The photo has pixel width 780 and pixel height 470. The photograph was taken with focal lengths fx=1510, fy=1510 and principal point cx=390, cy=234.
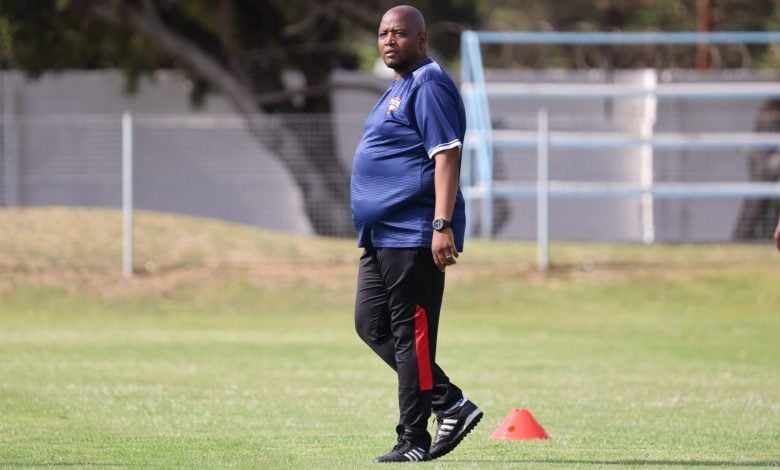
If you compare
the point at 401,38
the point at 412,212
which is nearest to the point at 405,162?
the point at 412,212

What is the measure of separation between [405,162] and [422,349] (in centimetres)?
87

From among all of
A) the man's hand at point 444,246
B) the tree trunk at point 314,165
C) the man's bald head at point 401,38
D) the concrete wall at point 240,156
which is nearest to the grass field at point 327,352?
the man's hand at point 444,246

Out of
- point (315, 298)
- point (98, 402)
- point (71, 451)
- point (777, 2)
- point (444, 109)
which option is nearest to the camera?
point (444, 109)

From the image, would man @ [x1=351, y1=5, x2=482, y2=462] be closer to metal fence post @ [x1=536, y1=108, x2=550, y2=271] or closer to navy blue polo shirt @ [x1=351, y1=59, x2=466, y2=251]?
navy blue polo shirt @ [x1=351, y1=59, x2=466, y2=251]

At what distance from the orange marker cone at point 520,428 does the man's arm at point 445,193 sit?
59.7 inches

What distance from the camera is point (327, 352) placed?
1456 centimetres

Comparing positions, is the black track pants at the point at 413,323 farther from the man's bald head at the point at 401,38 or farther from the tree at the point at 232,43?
the tree at the point at 232,43

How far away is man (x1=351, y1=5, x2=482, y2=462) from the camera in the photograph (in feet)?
22.5

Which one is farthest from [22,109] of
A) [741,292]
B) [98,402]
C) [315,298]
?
[98,402]

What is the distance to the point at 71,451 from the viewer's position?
7.40 metres

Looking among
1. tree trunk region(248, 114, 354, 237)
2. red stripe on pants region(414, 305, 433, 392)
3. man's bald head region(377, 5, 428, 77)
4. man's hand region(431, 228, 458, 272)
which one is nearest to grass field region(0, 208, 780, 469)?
red stripe on pants region(414, 305, 433, 392)

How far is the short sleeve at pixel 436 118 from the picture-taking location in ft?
22.3

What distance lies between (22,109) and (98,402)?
19666 mm

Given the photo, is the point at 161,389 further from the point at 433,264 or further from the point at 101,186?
the point at 101,186
